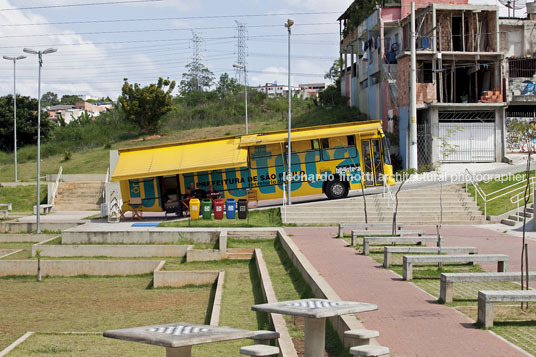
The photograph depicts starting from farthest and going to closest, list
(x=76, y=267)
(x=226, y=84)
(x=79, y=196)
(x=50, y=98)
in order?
(x=50, y=98), (x=226, y=84), (x=79, y=196), (x=76, y=267)

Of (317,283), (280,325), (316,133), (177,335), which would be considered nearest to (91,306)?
(317,283)

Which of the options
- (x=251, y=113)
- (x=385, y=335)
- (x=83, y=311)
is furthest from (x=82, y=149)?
(x=385, y=335)

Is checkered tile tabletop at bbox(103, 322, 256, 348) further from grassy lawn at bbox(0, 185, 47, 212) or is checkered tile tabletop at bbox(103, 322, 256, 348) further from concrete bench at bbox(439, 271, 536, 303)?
grassy lawn at bbox(0, 185, 47, 212)

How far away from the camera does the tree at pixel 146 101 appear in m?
59.2

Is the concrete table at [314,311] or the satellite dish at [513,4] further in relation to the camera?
the satellite dish at [513,4]

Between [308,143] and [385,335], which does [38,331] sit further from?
[308,143]

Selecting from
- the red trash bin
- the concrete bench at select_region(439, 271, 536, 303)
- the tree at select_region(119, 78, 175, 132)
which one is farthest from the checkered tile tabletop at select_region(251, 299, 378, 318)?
the tree at select_region(119, 78, 175, 132)

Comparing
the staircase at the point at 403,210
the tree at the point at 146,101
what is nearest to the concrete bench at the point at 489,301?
the staircase at the point at 403,210

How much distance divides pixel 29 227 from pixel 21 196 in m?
13.2

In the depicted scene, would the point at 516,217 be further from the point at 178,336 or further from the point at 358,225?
the point at 178,336

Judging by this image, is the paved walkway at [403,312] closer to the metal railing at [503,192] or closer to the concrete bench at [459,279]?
the concrete bench at [459,279]

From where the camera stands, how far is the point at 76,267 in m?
20.2

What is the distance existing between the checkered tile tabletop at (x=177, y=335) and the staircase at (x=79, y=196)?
1379 inches

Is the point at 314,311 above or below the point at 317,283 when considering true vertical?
above
